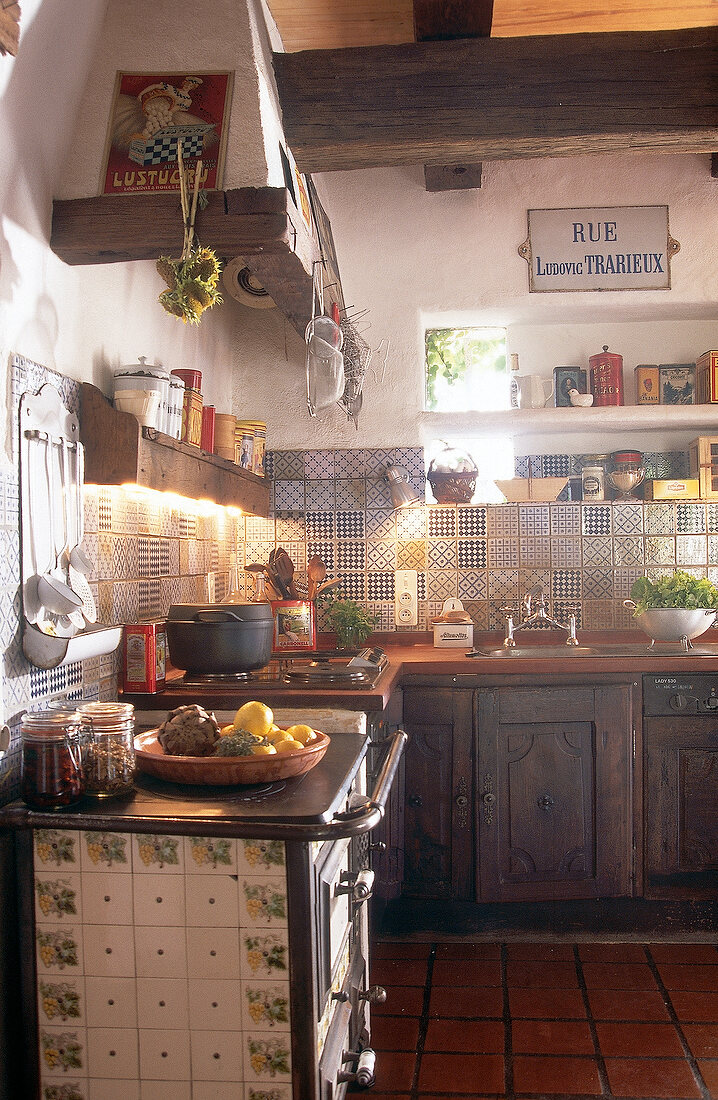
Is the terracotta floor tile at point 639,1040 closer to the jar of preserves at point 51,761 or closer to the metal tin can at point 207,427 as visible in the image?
the jar of preserves at point 51,761

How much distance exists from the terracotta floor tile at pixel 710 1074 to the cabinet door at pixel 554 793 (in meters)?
0.90

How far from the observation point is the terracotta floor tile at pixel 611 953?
125 inches

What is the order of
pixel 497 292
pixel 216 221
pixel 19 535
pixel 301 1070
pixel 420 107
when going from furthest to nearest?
pixel 497 292 < pixel 420 107 < pixel 216 221 < pixel 19 535 < pixel 301 1070

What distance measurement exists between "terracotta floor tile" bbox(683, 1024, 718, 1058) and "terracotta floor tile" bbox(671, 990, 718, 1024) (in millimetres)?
42

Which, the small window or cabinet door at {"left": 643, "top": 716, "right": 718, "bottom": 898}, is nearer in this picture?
cabinet door at {"left": 643, "top": 716, "right": 718, "bottom": 898}

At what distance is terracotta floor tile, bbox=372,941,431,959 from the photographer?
321cm

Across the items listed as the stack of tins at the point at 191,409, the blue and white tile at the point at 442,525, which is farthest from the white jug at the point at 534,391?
the stack of tins at the point at 191,409

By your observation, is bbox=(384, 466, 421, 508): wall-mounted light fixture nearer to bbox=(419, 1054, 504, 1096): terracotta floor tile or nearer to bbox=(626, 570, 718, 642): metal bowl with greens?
bbox=(626, 570, 718, 642): metal bowl with greens

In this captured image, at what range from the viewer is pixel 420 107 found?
2.78 m

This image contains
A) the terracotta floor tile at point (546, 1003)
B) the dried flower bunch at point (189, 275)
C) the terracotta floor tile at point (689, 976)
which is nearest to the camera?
the dried flower bunch at point (189, 275)

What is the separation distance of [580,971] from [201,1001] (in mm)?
1857

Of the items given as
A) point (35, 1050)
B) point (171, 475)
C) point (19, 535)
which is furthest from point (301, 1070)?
point (171, 475)

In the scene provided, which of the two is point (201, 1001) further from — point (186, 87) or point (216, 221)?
point (186, 87)

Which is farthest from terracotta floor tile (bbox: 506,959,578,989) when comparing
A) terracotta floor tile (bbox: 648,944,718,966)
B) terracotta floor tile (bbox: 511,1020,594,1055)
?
terracotta floor tile (bbox: 648,944,718,966)
